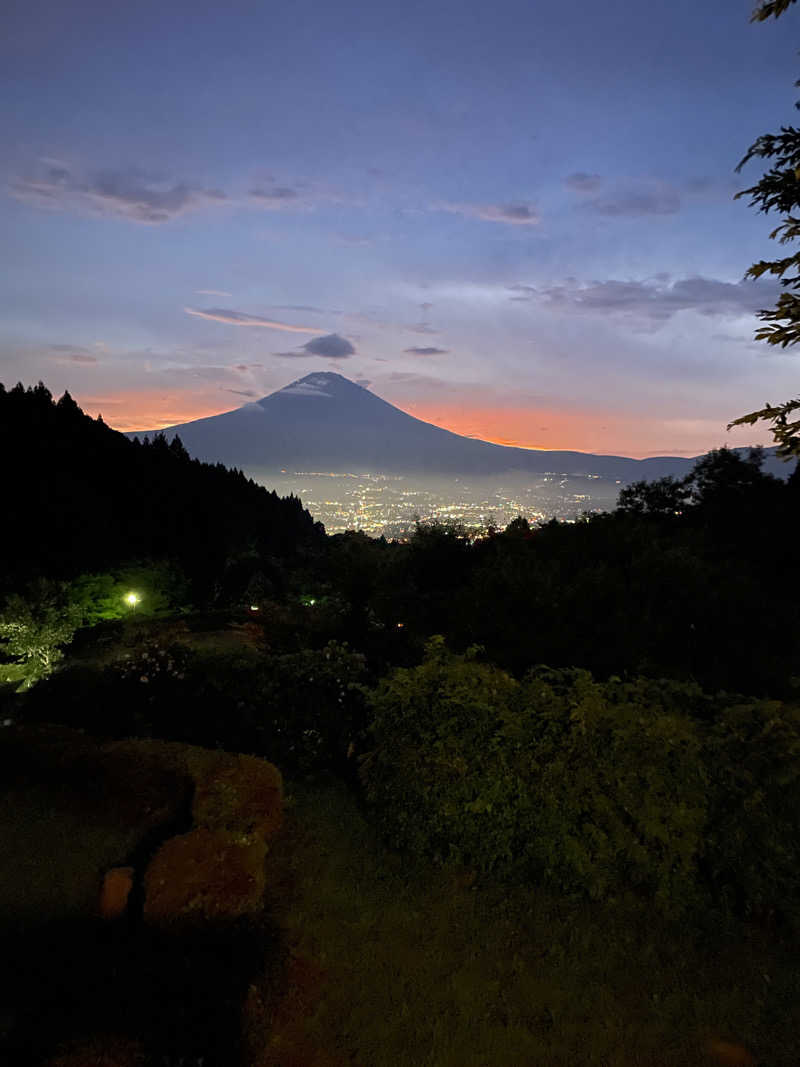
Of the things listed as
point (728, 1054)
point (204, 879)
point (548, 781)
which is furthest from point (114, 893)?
point (728, 1054)

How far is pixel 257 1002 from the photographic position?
3.19 m

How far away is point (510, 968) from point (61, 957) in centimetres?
294

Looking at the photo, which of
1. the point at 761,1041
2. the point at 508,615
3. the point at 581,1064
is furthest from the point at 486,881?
the point at 508,615

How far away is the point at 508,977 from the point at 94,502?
42.3 m

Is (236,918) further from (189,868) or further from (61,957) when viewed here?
(61,957)

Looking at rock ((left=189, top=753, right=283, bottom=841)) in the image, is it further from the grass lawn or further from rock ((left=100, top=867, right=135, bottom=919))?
rock ((left=100, top=867, right=135, bottom=919))

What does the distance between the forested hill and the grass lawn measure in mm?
32609

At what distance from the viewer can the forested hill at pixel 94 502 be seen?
35.8 metres

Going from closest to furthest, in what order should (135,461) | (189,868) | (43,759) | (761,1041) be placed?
(761,1041) → (189,868) → (43,759) → (135,461)

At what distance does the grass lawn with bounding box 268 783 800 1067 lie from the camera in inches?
126

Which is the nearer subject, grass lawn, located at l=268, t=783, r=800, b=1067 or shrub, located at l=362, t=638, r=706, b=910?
grass lawn, located at l=268, t=783, r=800, b=1067

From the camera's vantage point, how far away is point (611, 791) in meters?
4.40

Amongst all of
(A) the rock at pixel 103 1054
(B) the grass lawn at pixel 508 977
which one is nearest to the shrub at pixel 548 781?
(B) the grass lawn at pixel 508 977

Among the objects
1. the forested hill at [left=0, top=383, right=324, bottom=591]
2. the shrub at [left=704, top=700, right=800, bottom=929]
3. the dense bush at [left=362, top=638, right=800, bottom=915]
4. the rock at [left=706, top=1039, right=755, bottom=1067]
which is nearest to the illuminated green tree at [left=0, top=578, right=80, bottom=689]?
the forested hill at [left=0, top=383, right=324, bottom=591]
